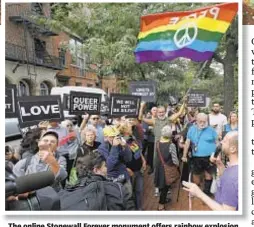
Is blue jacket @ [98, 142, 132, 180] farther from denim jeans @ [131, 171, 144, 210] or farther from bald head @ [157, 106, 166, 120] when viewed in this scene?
bald head @ [157, 106, 166, 120]

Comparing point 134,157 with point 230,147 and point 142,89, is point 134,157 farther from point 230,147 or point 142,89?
point 230,147

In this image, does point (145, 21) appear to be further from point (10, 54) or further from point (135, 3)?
point (10, 54)

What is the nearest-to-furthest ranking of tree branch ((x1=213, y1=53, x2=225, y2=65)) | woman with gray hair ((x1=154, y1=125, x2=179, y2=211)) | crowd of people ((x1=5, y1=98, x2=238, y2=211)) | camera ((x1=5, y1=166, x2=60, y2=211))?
1. camera ((x1=5, y1=166, x2=60, y2=211))
2. crowd of people ((x1=5, y1=98, x2=238, y2=211))
3. tree branch ((x1=213, y1=53, x2=225, y2=65))
4. woman with gray hair ((x1=154, y1=125, x2=179, y2=211))

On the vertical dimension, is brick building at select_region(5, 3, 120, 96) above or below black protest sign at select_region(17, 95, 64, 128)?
above

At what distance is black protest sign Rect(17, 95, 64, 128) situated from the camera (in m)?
3.12

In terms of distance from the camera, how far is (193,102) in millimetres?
3711

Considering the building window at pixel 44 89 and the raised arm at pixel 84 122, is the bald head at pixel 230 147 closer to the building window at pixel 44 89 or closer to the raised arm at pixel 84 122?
the raised arm at pixel 84 122

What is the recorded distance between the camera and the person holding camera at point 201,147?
353 centimetres

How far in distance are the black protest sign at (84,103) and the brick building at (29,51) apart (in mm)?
224

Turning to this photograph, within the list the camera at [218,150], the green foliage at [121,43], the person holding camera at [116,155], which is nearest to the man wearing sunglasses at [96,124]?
the person holding camera at [116,155]

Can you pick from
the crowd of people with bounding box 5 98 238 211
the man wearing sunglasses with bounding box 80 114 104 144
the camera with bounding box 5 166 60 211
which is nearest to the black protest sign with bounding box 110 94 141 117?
the crowd of people with bounding box 5 98 238 211

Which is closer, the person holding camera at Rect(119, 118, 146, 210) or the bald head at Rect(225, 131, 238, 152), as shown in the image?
the bald head at Rect(225, 131, 238, 152)

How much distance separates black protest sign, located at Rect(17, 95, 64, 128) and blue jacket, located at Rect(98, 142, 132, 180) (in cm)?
43

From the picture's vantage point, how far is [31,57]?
3.41 meters
